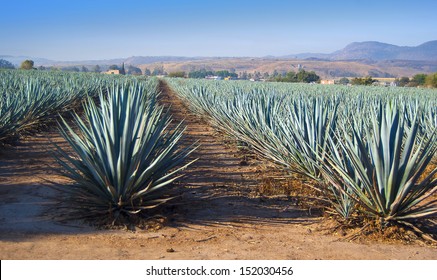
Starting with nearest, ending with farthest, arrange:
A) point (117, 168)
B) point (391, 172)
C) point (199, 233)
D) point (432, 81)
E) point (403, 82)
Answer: point (391, 172) < point (199, 233) < point (117, 168) < point (432, 81) < point (403, 82)

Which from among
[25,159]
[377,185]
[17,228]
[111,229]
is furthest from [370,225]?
[25,159]

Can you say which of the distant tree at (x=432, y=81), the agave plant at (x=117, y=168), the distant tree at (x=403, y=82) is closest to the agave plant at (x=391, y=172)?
the agave plant at (x=117, y=168)

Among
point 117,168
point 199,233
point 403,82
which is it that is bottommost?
point 403,82

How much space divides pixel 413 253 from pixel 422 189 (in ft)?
2.12

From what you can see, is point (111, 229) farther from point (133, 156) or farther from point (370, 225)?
point (370, 225)

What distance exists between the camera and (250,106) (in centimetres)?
864

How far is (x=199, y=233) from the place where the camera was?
13.6 ft

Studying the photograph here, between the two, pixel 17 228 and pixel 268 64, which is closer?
pixel 17 228

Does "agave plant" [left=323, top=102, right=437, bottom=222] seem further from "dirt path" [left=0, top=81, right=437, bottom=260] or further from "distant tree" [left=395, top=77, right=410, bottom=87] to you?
"distant tree" [left=395, top=77, right=410, bottom=87]

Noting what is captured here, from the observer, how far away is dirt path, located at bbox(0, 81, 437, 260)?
3635 mm

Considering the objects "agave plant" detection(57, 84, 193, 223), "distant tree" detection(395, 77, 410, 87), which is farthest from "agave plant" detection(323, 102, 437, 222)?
"distant tree" detection(395, 77, 410, 87)

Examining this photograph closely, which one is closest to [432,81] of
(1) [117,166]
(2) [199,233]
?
(2) [199,233]

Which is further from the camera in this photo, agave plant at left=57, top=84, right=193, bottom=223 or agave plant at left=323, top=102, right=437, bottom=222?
agave plant at left=57, top=84, right=193, bottom=223

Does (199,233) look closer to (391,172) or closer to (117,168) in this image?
(117,168)
